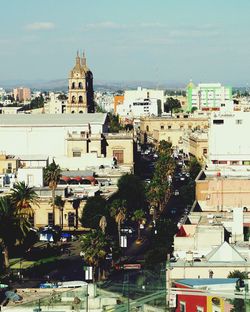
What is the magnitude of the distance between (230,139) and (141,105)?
9567cm

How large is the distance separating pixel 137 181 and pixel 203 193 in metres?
16.9

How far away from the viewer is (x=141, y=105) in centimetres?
18050

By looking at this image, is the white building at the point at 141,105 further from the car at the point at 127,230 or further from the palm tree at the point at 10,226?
the palm tree at the point at 10,226

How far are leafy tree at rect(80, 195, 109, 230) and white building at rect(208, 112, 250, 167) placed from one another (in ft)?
66.4

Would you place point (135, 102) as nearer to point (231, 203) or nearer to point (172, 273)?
point (231, 203)

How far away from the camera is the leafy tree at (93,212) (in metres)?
62.1

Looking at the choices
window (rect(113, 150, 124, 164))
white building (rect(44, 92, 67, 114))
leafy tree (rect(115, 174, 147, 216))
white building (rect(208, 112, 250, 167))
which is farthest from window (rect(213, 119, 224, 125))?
white building (rect(44, 92, 67, 114))

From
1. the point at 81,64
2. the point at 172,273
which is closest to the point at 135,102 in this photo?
the point at 81,64

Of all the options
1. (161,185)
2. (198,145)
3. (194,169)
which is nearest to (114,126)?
(198,145)

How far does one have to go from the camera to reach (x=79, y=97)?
118625mm

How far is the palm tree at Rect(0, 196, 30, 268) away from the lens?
51844 millimetres

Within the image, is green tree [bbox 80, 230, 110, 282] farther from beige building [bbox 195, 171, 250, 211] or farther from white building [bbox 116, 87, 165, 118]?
white building [bbox 116, 87, 165, 118]

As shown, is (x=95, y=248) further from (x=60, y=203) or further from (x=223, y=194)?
(x=60, y=203)

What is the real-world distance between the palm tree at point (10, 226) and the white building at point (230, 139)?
1269 inches
